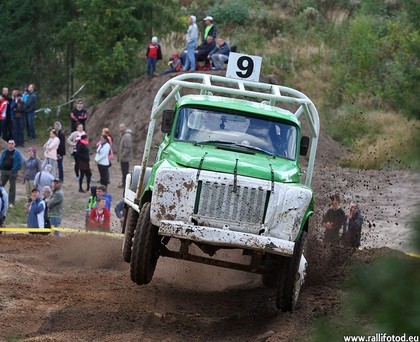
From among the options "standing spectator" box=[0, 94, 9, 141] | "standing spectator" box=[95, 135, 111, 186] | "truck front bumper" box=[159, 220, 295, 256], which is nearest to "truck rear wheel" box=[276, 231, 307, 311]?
"truck front bumper" box=[159, 220, 295, 256]

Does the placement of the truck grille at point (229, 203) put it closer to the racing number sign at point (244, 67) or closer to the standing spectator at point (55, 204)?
the racing number sign at point (244, 67)

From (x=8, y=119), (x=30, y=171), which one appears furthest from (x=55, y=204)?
(x=8, y=119)

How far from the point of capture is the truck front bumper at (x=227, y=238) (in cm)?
886

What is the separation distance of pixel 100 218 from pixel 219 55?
992 cm

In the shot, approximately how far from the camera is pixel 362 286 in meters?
2.28

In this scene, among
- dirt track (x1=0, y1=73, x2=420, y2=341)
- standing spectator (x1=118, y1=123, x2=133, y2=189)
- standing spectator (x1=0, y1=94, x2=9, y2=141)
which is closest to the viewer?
dirt track (x1=0, y1=73, x2=420, y2=341)

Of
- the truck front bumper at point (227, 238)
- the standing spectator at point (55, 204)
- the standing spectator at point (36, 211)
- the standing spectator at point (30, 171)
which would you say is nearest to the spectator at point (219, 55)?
the standing spectator at point (30, 171)

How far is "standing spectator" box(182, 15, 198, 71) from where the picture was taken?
26297mm

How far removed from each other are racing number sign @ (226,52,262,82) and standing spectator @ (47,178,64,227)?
6571mm

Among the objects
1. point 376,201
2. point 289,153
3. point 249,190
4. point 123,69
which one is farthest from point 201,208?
point 123,69

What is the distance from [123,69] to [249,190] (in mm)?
24100

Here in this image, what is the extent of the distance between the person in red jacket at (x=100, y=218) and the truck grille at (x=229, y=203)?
835 centimetres

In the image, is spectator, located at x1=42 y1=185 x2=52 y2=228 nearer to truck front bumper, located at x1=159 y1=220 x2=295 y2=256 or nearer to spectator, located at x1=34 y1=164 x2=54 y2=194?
spectator, located at x1=34 y1=164 x2=54 y2=194

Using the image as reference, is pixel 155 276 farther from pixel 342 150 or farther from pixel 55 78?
pixel 55 78
